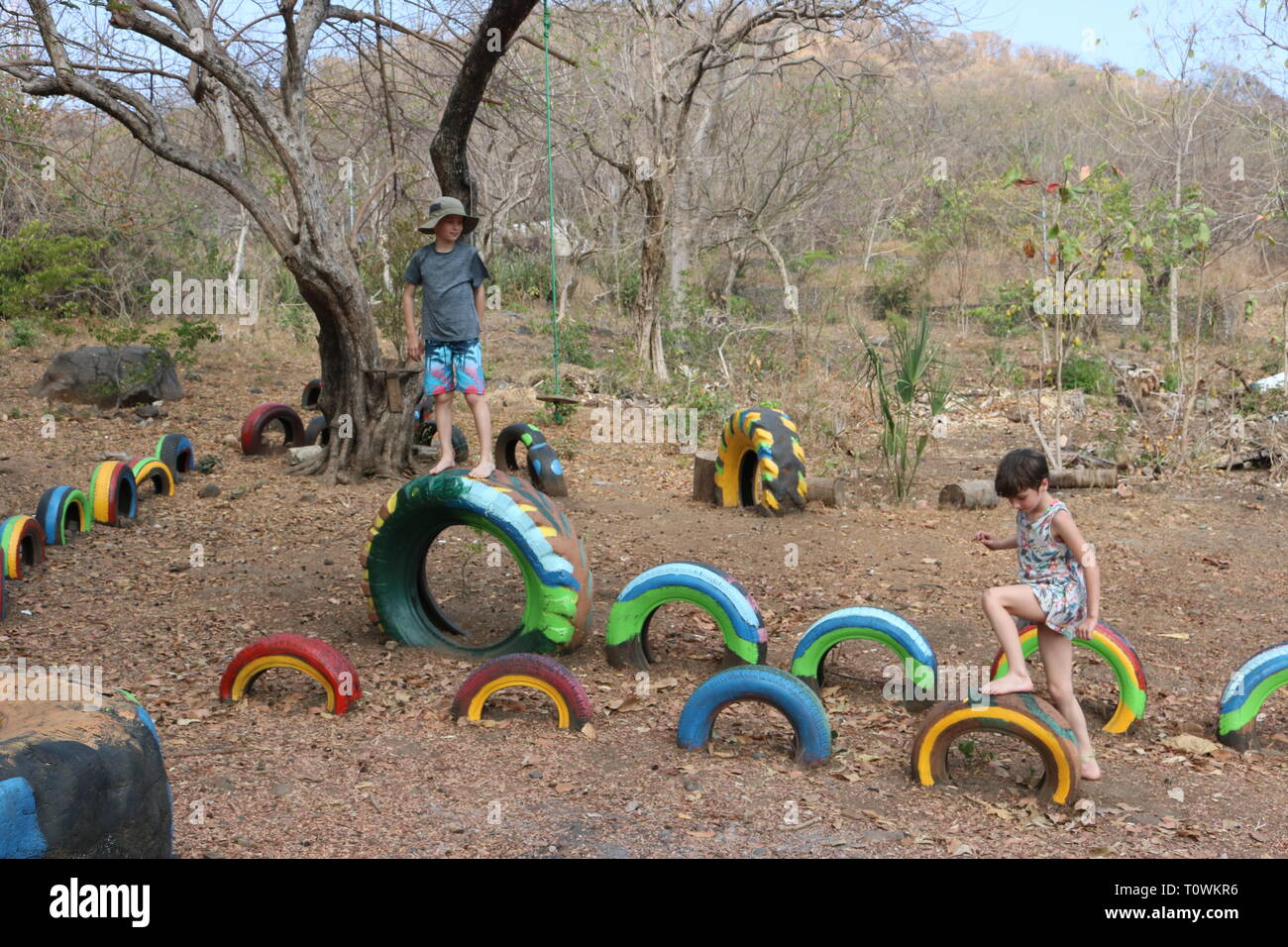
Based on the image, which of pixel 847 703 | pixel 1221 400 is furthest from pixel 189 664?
pixel 1221 400

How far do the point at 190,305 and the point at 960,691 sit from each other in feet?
50.8

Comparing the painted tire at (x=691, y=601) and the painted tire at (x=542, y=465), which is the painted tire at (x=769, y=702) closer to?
the painted tire at (x=691, y=601)

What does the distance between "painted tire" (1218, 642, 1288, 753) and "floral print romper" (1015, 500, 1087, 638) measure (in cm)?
109

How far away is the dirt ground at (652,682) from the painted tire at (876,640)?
193 mm

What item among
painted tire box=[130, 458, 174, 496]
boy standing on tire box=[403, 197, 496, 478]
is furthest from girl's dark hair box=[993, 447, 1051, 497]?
painted tire box=[130, 458, 174, 496]

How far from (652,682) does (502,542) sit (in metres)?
1.02

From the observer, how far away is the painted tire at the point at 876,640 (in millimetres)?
4953

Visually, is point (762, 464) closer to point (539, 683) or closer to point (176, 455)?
point (539, 683)

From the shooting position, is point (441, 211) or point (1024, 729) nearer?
point (1024, 729)

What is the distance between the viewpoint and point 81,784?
8.98 ft

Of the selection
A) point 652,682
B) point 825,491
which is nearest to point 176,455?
point 825,491

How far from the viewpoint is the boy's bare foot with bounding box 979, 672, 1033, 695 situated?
4.01 metres

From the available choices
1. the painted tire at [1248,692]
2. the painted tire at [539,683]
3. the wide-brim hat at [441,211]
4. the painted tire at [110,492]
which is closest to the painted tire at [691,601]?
the painted tire at [539,683]
